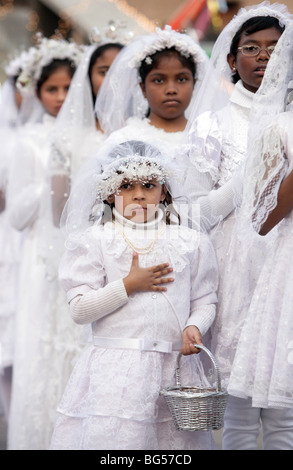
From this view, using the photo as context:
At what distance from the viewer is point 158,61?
4379 mm

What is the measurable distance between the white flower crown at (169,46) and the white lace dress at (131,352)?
1147 mm

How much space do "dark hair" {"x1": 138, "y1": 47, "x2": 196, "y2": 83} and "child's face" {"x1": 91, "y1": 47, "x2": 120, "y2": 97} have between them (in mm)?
905

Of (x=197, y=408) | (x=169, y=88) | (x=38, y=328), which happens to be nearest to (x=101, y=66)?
(x=169, y=88)

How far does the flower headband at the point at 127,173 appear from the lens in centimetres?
360

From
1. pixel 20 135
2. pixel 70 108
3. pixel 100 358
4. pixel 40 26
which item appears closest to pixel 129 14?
pixel 20 135

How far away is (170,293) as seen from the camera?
3.54 meters

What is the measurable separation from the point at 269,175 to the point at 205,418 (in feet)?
3.03

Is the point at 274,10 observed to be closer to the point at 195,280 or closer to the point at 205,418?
the point at 195,280

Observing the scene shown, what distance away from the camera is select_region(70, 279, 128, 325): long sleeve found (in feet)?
11.4

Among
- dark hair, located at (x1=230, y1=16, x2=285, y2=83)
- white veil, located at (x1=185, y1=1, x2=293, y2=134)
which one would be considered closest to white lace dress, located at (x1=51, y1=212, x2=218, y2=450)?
white veil, located at (x1=185, y1=1, x2=293, y2=134)

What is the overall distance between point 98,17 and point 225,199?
6.46 meters

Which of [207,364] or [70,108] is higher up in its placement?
[70,108]

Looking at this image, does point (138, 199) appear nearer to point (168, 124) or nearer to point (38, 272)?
point (168, 124)

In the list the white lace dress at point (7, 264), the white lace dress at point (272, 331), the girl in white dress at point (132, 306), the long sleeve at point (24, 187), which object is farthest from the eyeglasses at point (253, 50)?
the white lace dress at point (7, 264)
